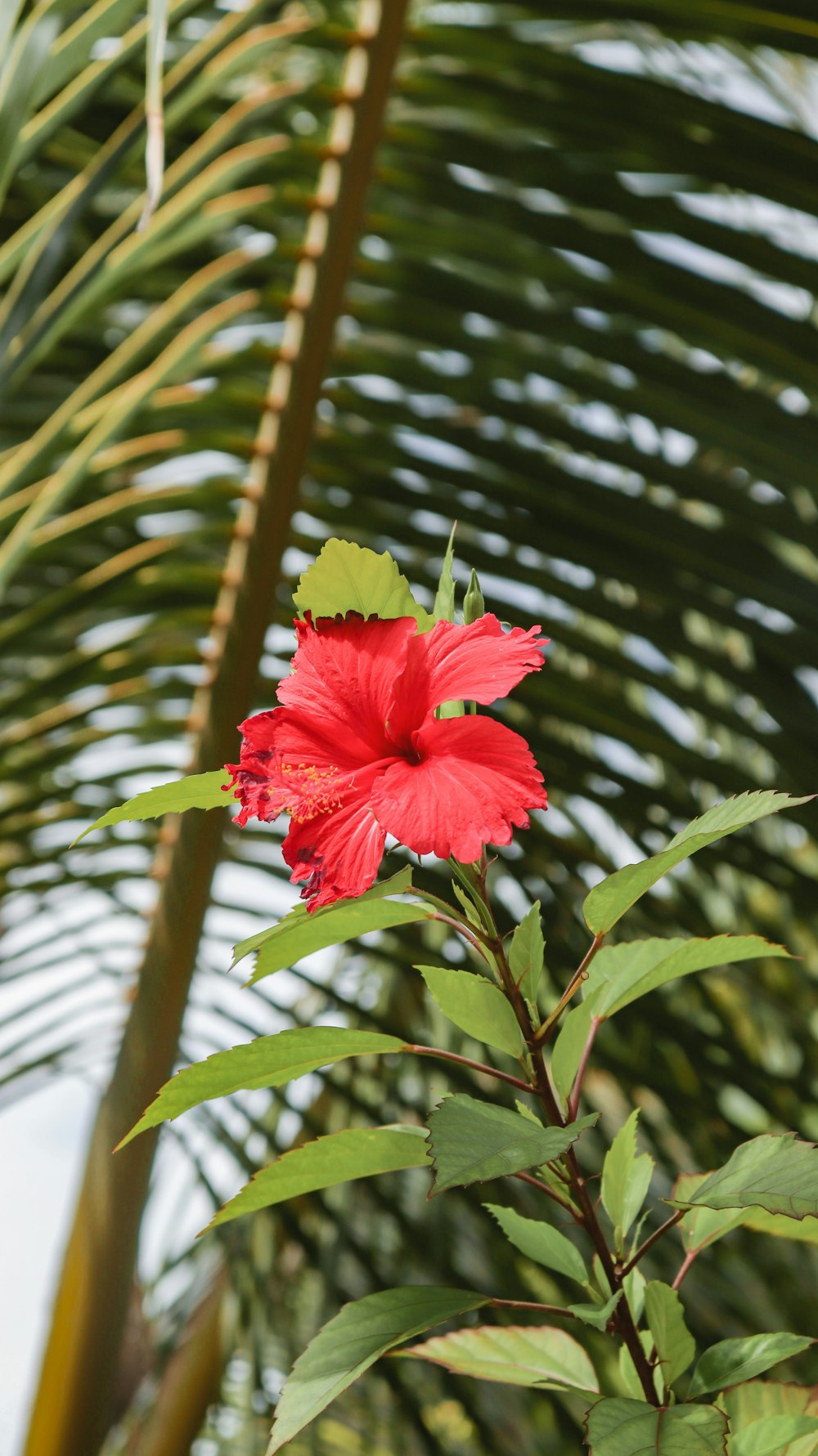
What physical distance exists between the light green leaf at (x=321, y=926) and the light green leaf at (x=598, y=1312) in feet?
0.31

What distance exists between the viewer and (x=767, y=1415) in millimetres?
298

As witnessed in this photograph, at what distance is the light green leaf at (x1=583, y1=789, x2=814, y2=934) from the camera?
0.22m

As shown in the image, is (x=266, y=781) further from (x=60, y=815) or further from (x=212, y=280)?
(x=60, y=815)

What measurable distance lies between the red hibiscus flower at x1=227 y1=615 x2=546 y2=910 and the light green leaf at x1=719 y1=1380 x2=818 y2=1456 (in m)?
0.16

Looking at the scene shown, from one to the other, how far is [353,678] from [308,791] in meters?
0.03

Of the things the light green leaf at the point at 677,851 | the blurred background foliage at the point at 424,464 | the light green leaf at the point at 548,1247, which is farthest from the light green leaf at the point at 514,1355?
the blurred background foliage at the point at 424,464

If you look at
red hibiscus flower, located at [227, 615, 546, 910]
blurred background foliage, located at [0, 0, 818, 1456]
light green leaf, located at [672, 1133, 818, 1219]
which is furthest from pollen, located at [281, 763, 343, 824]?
blurred background foliage, located at [0, 0, 818, 1456]

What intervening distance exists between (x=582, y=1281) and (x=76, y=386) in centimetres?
80

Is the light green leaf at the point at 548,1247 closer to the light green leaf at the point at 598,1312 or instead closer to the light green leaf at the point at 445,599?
the light green leaf at the point at 598,1312

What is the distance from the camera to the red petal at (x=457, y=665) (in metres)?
0.23

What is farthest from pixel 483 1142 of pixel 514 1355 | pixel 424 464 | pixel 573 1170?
pixel 424 464

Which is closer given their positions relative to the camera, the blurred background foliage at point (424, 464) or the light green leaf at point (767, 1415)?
the light green leaf at point (767, 1415)

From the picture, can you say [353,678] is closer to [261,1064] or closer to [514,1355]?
[261,1064]

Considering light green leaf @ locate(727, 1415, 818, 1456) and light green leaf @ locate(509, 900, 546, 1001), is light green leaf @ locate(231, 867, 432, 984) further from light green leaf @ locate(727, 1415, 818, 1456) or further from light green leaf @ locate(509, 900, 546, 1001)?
light green leaf @ locate(727, 1415, 818, 1456)
